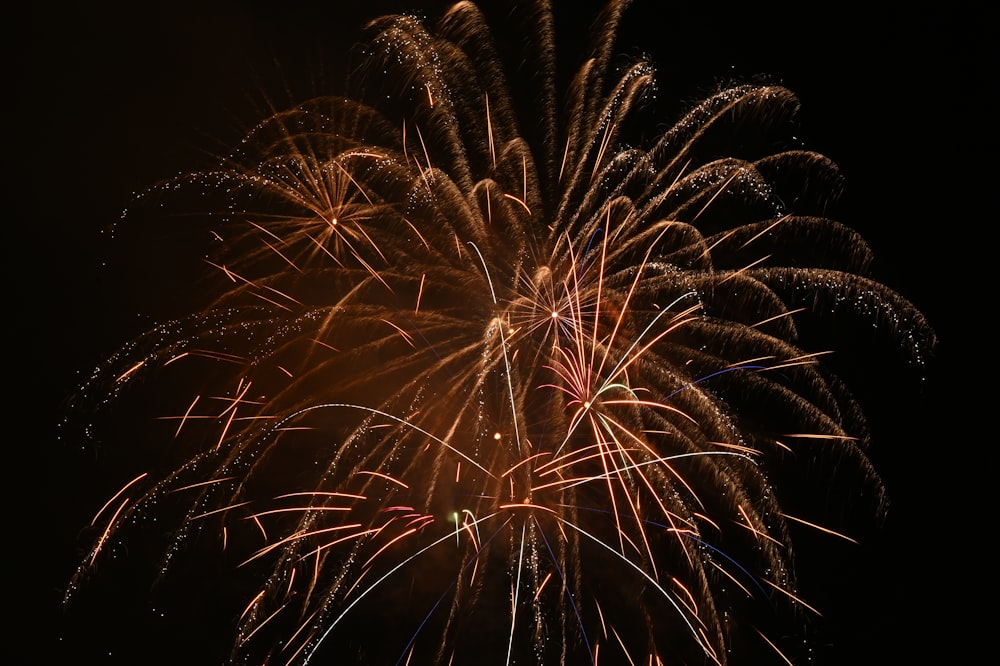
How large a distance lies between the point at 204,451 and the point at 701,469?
6338mm

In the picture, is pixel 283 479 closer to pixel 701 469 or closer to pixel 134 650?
pixel 134 650

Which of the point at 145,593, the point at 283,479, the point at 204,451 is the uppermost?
the point at 204,451

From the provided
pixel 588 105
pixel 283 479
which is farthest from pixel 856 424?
pixel 283 479

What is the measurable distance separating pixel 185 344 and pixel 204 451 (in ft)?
4.75

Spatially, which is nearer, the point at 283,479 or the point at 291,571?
the point at 291,571

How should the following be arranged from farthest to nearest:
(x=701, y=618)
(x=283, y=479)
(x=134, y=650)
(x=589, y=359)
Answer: (x=283, y=479)
(x=134, y=650)
(x=701, y=618)
(x=589, y=359)

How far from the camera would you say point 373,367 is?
1028 centimetres

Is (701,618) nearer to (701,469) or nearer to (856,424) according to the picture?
(701,469)

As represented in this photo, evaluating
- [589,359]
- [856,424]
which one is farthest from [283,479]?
[856,424]

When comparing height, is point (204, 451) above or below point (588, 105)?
below

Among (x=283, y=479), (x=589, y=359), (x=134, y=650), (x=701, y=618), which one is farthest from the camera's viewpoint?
(x=283, y=479)

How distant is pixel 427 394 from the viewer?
9.16 meters

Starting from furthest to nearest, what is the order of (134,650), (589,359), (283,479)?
(283,479) < (134,650) < (589,359)

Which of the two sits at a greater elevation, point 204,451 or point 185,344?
point 185,344
